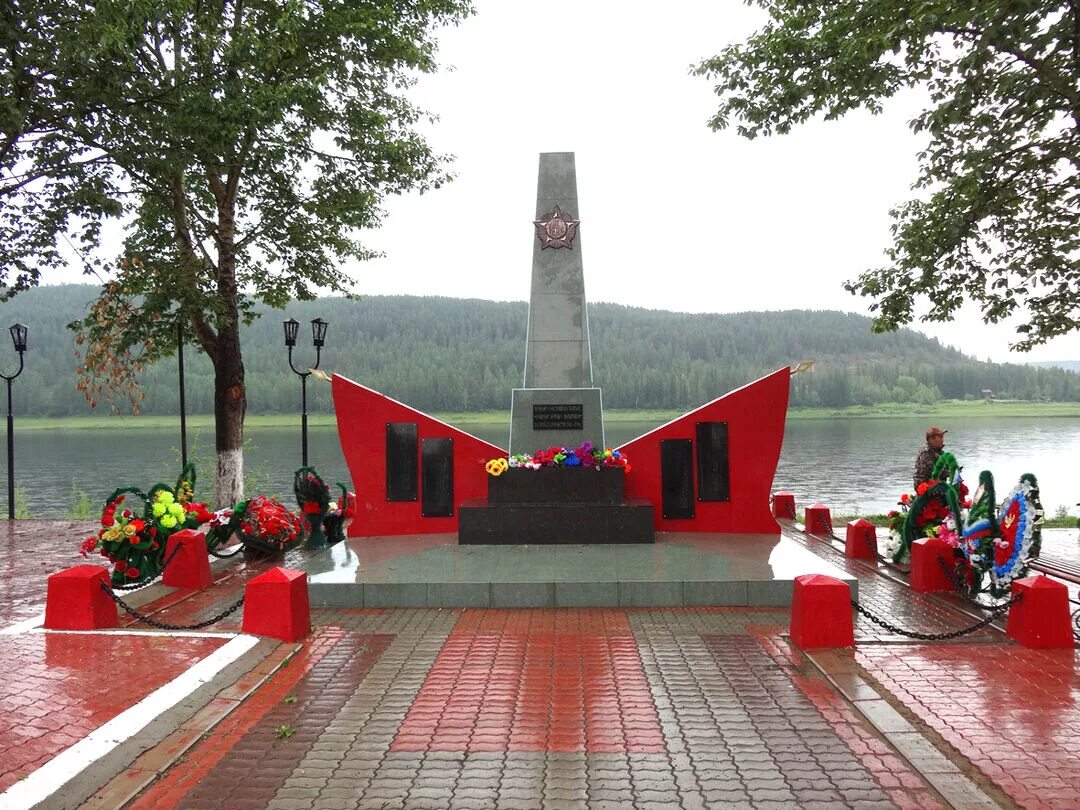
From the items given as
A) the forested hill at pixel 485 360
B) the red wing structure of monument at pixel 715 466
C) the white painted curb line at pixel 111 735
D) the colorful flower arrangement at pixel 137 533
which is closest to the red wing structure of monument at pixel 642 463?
the red wing structure of monument at pixel 715 466

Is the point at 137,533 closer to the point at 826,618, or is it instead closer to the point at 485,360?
the point at 826,618

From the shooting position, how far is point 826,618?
5773 millimetres

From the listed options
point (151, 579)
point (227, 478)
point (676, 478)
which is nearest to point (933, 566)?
point (676, 478)

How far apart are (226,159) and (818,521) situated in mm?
10527

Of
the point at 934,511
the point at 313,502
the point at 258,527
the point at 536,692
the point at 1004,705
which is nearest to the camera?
the point at 1004,705

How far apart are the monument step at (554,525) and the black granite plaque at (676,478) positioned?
1.01 metres

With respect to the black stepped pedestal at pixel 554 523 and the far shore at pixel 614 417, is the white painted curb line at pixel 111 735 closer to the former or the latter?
the black stepped pedestal at pixel 554 523

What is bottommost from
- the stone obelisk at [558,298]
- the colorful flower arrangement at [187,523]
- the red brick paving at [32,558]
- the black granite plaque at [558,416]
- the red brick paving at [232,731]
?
the red brick paving at [32,558]

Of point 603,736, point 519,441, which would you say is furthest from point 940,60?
point 603,736

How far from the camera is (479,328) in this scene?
6675 cm

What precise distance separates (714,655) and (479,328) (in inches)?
2440

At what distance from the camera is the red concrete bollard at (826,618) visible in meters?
5.77

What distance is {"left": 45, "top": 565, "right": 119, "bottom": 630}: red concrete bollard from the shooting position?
6316 mm

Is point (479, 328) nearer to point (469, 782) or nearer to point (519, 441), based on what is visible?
point (519, 441)
